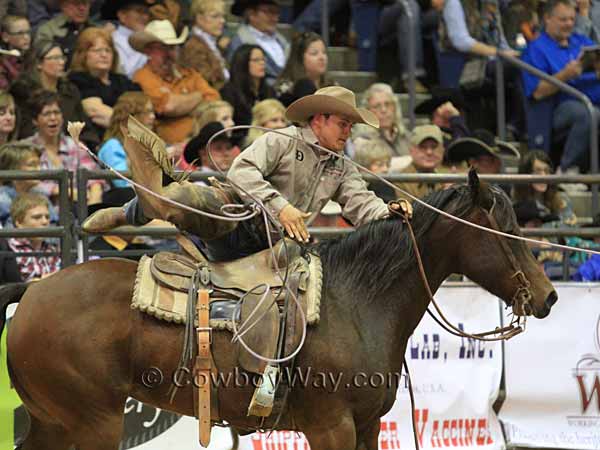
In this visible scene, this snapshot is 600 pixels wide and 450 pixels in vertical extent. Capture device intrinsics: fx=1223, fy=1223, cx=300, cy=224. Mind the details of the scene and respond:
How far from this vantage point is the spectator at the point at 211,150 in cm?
858

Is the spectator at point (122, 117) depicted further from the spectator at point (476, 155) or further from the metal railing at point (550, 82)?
the metal railing at point (550, 82)

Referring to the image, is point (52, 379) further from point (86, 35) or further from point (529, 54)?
point (529, 54)

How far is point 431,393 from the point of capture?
802 cm

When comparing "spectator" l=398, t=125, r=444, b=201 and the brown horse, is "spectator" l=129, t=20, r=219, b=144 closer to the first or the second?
"spectator" l=398, t=125, r=444, b=201

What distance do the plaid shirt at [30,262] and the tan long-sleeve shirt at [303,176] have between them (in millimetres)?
2161

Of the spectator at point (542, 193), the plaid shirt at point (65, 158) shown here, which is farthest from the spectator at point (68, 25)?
the spectator at point (542, 193)

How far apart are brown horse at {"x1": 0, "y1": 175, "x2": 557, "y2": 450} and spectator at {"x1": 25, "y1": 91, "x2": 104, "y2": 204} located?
2.75 meters

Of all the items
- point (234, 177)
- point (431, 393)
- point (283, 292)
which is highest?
point (234, 177)

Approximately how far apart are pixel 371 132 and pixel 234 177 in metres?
4.12

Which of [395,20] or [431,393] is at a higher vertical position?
[395,20]

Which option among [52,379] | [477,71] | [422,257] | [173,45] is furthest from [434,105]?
[52,379]

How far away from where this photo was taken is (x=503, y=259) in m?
5.91

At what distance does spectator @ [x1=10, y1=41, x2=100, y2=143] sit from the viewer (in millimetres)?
9086

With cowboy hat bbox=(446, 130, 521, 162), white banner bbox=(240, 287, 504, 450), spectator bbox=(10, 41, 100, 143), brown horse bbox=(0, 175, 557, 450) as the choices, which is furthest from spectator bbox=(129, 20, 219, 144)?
brown horse bbox=(0, 175, 557, 450)
